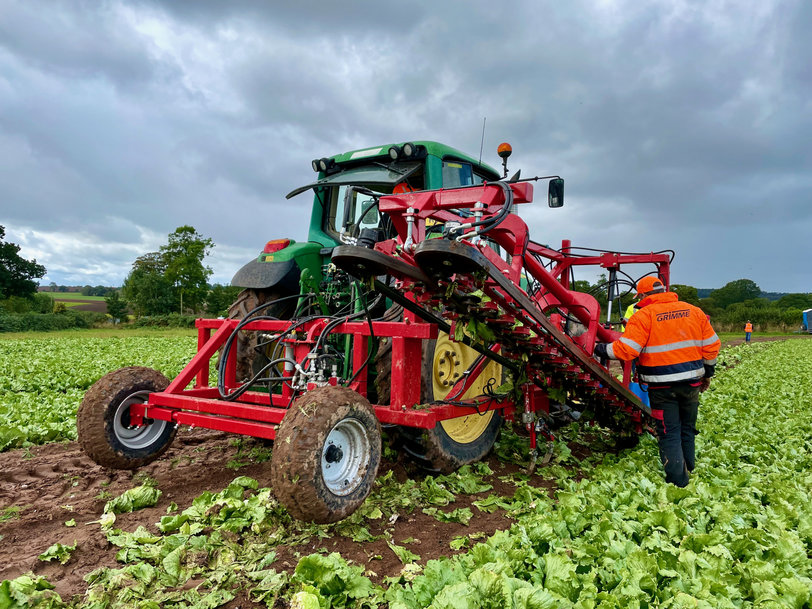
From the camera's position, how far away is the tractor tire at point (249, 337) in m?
5.13

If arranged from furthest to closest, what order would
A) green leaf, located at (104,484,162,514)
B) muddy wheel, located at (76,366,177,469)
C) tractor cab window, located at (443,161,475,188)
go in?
1. tractor cab window, located at (443,161,475,188)
2. muddy wheel, located at (76,366,177,469)
3. green leaf, located at (104,484,162,514)

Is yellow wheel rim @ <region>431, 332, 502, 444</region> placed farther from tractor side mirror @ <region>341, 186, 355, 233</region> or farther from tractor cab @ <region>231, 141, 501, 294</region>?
tractor side mirror @ <region>341, 186, 355, 233</region>

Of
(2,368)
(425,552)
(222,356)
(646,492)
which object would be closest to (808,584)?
(646,492)

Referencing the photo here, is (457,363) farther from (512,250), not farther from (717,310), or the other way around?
(717,310)

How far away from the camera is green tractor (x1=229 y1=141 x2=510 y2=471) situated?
4.82 metres

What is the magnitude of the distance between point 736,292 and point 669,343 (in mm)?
80675

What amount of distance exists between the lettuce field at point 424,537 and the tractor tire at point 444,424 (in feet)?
0.50

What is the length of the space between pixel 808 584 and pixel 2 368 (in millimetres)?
13065

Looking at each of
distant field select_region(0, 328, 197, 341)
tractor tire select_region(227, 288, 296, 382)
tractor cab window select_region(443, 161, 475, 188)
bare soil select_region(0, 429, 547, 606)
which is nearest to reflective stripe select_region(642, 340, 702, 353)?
bare soil select_region(0, 429, 547, 606)

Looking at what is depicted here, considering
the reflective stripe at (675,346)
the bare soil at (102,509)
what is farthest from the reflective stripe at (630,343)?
the bare soil at (102,509)

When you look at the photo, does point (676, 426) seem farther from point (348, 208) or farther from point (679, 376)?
point (348, 208)

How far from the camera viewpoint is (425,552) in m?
3.30

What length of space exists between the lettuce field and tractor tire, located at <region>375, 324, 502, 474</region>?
153 millimetres

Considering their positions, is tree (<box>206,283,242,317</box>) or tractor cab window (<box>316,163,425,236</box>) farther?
tree (<box>206,283,242,317</box>)
